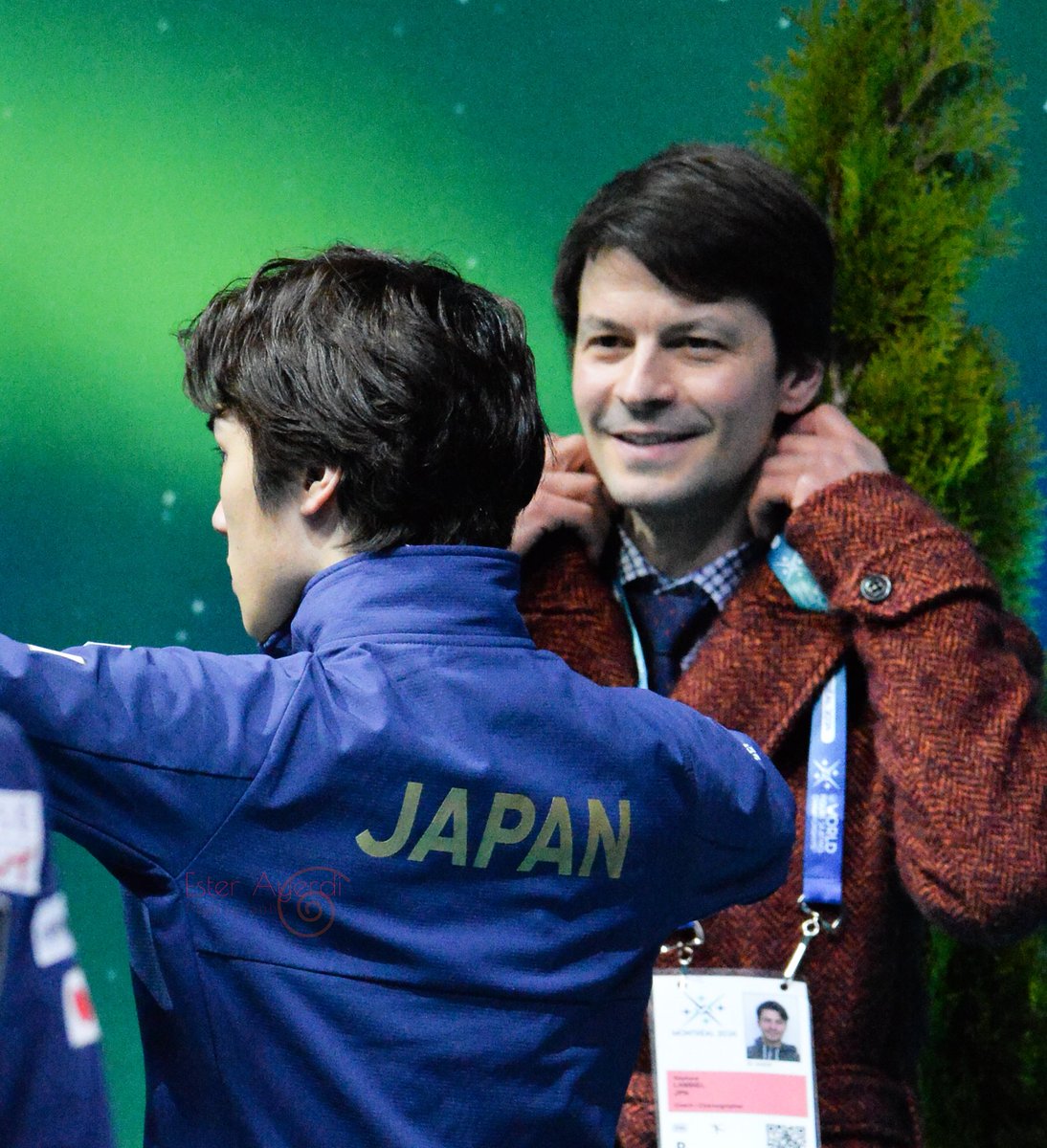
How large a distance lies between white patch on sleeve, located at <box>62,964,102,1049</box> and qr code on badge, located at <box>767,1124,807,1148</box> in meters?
1.25

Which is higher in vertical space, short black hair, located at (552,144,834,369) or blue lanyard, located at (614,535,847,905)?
short black hair, located at (552,144,834,369)

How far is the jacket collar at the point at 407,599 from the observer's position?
139cm

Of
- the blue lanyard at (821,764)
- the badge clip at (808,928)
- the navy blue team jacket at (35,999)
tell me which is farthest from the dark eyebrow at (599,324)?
the navy blue team jacket at (35,999)

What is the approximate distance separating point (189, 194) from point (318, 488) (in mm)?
1349

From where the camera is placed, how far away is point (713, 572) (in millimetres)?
2314

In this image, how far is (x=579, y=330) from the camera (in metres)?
2.30

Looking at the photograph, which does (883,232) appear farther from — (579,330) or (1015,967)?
(1015,967)

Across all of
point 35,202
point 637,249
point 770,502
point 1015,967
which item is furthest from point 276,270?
point 1015,967

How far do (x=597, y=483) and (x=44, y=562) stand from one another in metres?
0.89

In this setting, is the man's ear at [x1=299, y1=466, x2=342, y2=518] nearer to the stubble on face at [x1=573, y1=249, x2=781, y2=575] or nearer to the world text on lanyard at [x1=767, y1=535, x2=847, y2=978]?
the stubble on face at [x1=573, y1=249, x2=781, y2=575]

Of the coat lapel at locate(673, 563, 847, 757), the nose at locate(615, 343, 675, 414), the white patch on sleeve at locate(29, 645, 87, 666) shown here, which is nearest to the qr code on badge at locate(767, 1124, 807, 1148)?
the coat lapel at locate(673, 563, 847, 757)

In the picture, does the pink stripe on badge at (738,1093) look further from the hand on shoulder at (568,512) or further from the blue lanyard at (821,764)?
the hand on shoulder at (568,512)

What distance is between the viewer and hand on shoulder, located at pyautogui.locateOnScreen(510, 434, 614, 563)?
2355mm

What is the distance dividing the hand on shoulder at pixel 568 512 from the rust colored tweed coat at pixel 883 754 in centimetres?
16
